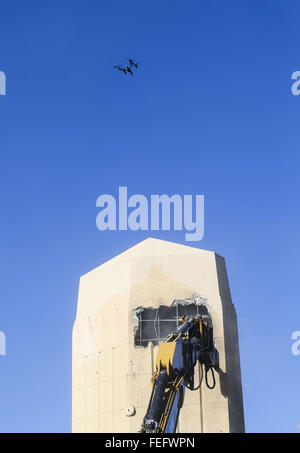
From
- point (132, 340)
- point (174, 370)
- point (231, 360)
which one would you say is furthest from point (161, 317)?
point (174, 370)

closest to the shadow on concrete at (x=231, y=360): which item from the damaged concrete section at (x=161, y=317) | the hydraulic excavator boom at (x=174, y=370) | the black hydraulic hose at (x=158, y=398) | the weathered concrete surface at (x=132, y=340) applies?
the weathered concrete surface at (x=132, y=340)

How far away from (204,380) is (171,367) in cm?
908

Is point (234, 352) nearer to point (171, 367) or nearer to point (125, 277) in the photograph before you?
point (125, 277)

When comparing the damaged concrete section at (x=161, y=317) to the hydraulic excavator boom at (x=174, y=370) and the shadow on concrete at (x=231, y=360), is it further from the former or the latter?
the hydraulic excavator boom at (x=174, y=370)

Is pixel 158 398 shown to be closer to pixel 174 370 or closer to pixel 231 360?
pixel 174 370

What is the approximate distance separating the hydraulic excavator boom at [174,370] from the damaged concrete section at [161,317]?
285 centimetres

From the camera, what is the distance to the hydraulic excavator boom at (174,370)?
33438 millimetres

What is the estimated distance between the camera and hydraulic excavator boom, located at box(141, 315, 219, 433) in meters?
33.4

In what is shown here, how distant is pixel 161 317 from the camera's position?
45.8 m

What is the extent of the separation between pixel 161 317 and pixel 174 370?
10207 millimetres

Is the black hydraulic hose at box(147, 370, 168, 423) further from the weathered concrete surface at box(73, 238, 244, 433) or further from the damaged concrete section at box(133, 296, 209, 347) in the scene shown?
the damaged concrete section at box(133, 296, 209, 347)

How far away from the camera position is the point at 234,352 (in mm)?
45875

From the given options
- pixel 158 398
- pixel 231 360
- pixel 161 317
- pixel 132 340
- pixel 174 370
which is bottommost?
pixel 158 398
